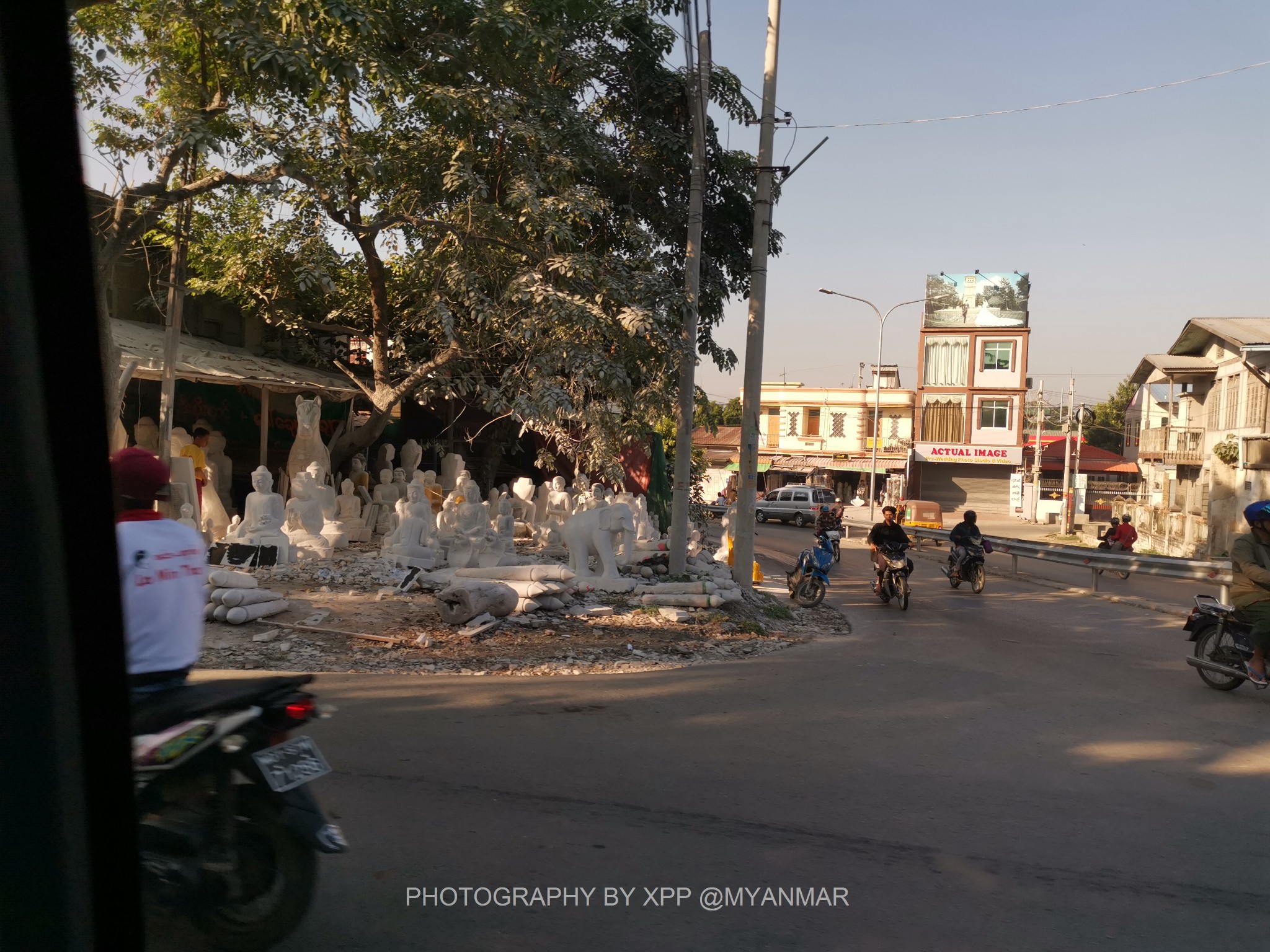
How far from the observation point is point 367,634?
28.2ft

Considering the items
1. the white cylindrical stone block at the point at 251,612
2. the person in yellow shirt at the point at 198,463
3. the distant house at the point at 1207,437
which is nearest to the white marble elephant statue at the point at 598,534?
the white cylindrical stone block at the point at 251,612

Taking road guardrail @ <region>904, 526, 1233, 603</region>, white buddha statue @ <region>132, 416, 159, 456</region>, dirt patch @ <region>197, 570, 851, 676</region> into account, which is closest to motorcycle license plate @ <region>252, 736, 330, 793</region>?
dirt patch @ <region>197, 570, 851, 676</region>

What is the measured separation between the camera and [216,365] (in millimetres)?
15523

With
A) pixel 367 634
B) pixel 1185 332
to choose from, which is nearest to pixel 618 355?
pixel 367 634

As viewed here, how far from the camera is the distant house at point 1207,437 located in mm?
26234

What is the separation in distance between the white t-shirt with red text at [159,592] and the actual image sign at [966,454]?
47.6 meters

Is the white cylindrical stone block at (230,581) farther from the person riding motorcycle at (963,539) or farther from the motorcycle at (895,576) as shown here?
the person riding motorcycle at (963,539)

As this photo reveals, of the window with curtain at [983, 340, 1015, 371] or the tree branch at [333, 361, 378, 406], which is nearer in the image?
the tree branch at [333, 361, 378, 406]

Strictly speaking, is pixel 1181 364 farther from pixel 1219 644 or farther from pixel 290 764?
pixel 290 764

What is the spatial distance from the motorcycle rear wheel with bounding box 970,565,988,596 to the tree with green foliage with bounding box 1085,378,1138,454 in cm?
5249

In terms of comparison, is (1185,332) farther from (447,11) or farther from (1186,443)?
(447,11)

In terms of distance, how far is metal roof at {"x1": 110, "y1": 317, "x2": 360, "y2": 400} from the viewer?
1420 centimetres

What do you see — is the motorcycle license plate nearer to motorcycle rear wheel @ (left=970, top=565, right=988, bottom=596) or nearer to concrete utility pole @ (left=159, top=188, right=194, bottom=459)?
concrete utility pole @ (left=159, top=188, right=194, bottom=459)

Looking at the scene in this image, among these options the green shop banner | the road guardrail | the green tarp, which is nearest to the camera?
the road guardrail
